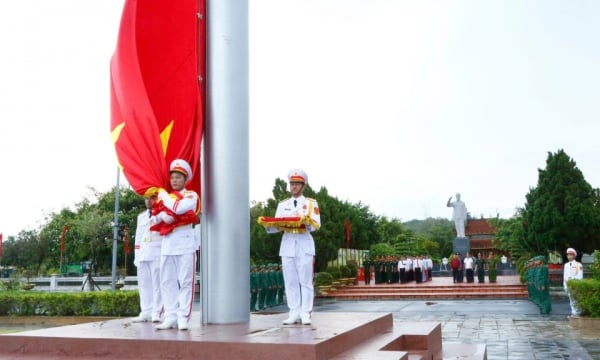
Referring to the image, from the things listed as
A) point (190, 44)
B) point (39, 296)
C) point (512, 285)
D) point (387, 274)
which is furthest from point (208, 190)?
point (387, 274)

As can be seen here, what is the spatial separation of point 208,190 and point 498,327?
22.6ft

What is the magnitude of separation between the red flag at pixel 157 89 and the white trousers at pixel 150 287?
75 centimetres

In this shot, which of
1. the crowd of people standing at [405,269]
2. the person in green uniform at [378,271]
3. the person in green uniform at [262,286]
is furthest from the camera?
the person in green uniform at [378,271]

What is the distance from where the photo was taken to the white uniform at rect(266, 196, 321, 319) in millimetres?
4984

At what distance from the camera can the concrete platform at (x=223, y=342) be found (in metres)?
3.71

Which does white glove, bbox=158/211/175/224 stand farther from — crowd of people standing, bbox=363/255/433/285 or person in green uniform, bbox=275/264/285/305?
crowd of people standing, bbox=363/255/433/285

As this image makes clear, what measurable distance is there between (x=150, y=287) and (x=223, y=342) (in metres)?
2.02

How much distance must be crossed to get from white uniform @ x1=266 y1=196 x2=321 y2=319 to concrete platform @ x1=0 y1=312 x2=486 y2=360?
22cm

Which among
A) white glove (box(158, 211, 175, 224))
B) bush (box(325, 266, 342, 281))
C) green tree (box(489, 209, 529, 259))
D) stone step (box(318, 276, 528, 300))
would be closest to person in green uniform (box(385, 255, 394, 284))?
bush (box(325, 266, 342, 281))

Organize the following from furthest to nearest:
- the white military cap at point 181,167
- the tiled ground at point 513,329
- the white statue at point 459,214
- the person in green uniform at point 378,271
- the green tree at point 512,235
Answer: the green tree at point 512,235, the white statue at point 459,214, the person in green uniform at point 378,271, the tiled ground at point 513,329, the white military cap at point 181,167

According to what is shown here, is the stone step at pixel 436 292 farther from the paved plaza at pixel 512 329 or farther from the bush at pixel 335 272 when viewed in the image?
the paved plaza at pixel 512 329

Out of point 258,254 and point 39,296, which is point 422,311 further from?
point 258,254

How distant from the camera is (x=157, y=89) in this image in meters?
5.67

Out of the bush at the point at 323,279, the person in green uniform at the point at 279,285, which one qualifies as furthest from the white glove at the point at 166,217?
the bush at the point at 323,279
